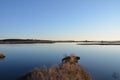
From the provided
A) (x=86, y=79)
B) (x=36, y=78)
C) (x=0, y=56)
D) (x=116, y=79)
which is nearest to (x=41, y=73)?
(x=36, y=78)

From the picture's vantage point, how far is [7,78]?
25.3 m

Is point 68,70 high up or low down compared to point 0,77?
up

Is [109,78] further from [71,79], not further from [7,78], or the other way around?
[71,79]

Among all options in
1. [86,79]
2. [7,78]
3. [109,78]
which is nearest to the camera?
[86,79]

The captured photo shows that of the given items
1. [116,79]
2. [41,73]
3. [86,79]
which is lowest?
[116,79]

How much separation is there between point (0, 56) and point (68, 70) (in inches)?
1620

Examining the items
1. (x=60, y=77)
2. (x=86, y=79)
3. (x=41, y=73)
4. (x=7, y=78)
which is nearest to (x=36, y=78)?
(x=41, y=73)

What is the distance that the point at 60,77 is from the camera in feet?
34.3

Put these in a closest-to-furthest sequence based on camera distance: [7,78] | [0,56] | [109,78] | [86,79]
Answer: [86,79] → [7,78] → [109,78] → [0,56]

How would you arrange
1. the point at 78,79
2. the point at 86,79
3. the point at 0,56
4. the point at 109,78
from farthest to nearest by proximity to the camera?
1. the point at 0,56
2. the point at 109,78
3. the point at 86,79
4. the point at 78,79

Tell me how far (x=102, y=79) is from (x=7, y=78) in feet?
35.6

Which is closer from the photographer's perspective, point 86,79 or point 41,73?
point 41,73

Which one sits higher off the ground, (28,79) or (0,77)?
(28,79)

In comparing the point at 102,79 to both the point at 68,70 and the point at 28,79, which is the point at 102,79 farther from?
the point at 28,79
